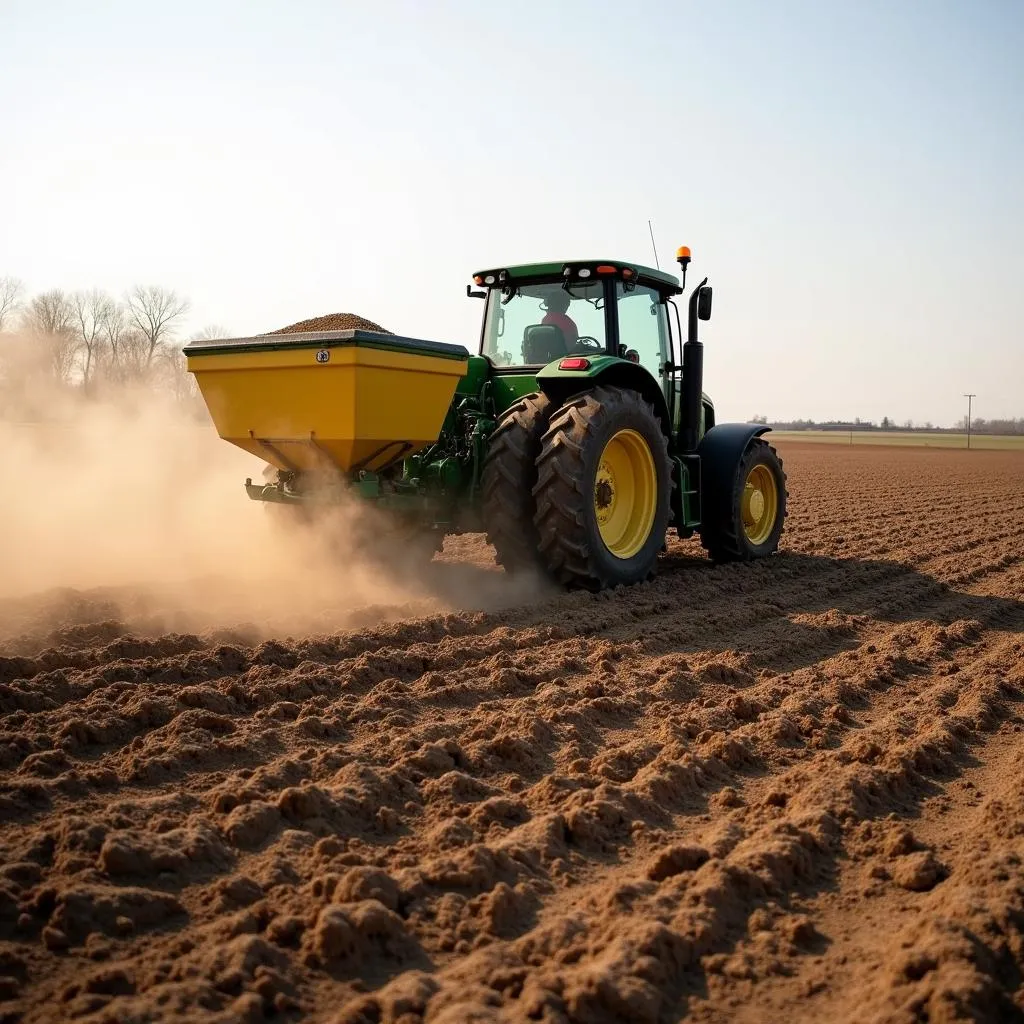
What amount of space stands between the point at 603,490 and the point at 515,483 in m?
0.78

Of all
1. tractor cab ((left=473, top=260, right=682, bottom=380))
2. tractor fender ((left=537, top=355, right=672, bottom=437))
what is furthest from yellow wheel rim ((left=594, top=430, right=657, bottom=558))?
tractor cab ((left=473, top=260, right=682, bottom=380))

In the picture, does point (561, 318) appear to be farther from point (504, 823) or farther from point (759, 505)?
point (504, 823)

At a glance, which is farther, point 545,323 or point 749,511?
point 749,511

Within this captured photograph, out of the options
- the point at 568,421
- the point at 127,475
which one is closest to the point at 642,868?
the point at 568,421

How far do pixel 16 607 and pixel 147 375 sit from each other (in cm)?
460

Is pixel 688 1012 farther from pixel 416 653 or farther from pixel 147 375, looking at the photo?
pixel 147 375

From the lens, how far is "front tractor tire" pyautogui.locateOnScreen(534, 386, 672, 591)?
609 centimetres

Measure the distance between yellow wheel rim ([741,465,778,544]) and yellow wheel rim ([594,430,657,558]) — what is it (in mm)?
1705

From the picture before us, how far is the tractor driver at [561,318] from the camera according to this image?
23.5 feet

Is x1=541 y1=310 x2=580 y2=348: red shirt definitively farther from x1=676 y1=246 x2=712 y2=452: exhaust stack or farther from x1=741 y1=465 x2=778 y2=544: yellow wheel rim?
x1=741 y1=465 x2=778 y2=544: yellow wheel rim

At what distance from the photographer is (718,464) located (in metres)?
7.94

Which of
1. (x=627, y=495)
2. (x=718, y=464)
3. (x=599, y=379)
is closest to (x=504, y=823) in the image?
(x=599, y=379)

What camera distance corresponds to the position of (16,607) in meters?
5.50

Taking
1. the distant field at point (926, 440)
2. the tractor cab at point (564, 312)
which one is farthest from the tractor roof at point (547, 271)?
the distant field at point (926, 440)
